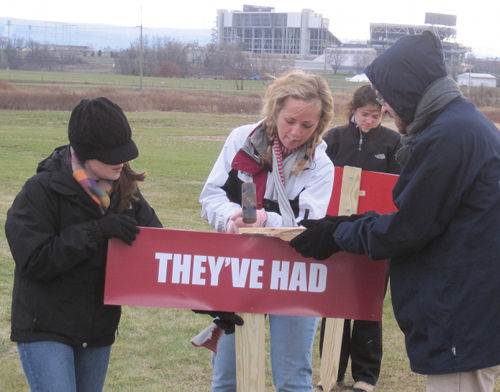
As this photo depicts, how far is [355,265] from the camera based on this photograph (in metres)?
3.37

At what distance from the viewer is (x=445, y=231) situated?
2.72 meters

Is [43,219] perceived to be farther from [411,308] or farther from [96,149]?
[411,308]

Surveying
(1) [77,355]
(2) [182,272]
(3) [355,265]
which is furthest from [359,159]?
(1) [77,355]

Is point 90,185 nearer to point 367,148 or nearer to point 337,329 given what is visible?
point 337,329

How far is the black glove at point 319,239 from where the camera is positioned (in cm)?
308

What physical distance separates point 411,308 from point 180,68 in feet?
339

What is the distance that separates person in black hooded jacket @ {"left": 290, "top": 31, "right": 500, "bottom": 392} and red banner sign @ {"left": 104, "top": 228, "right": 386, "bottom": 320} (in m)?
0.47

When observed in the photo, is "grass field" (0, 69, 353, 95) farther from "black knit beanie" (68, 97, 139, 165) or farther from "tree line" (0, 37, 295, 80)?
"black knit beanie" (68, 97, 139, 165)

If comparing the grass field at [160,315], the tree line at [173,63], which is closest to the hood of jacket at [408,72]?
the grass field at [160,315]

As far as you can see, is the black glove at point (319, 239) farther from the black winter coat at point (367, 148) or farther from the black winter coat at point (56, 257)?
the black winter coat at point (367, 148)

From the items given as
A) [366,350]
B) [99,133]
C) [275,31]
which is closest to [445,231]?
[99,133]

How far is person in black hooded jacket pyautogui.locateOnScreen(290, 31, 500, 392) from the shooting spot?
2.63 meters

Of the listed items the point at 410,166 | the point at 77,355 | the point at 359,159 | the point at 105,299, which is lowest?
the point at 77,355

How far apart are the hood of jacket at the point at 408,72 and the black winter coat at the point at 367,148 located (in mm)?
2640
